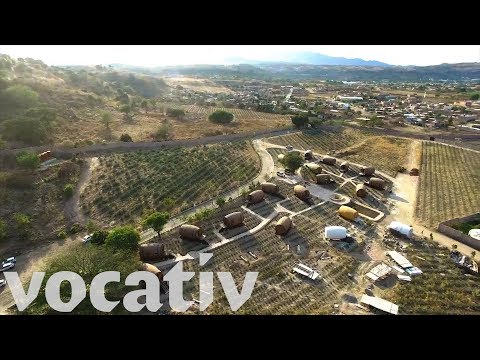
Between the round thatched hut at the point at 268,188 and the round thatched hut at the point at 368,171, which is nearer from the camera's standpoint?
the round thatched hut at the point at 268,188

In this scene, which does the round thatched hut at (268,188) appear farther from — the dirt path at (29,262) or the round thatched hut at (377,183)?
the dirt path at (29,262)

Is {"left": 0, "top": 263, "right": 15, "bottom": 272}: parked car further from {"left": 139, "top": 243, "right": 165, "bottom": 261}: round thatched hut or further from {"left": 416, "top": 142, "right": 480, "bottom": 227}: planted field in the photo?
{"left": 416, "top": 142, "right": 480, "bottom": 227}: planted field

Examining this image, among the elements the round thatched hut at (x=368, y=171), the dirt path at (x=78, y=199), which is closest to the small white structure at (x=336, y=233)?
the round thatched hut at (x=368, y=171)

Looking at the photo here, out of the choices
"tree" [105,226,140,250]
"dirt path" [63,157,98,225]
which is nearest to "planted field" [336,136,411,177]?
"tree" [105,226,140,250]

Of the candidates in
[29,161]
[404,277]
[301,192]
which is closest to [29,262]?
[29,161]

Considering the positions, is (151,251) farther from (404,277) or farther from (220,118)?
(220,118)
